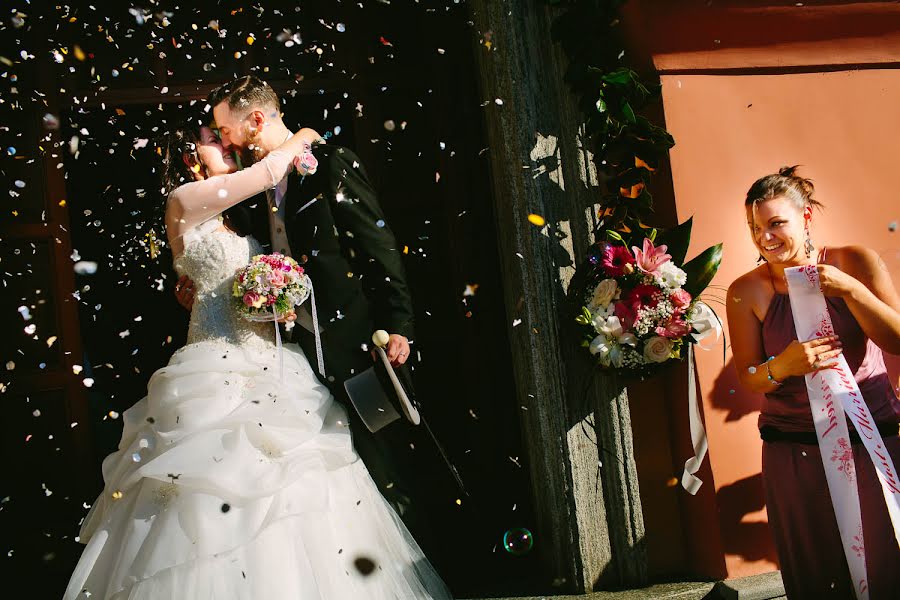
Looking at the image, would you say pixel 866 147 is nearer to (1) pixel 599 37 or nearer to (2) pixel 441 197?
(1) pixel 599 37

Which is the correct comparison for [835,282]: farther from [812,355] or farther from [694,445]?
[694,445]

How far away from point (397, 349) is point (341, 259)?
42 centimetres

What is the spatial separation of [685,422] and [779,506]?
52 cm

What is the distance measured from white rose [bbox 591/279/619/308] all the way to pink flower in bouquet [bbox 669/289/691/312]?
0.67 feet

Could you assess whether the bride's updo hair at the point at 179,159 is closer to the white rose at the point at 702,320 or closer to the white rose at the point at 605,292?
the white rose at the point at 605,292

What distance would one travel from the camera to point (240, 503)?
2.22 metres

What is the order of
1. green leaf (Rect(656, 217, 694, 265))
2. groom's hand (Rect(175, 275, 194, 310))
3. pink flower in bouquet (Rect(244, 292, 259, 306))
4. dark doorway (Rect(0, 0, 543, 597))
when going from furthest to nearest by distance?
dark doorway (Rect(0, 0, 543, 597)), groom's hand (Rect(175, 275, 194, 310)), green leaf (Rect(656, 217, 694, 265)), pink flower in bouquet (Rect(244, 292, 259, 306))

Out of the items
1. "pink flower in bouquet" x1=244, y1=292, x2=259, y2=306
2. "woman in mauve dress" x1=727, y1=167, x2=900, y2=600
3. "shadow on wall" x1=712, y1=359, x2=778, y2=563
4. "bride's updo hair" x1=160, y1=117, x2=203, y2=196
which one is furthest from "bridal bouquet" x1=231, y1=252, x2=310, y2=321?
"shadow on wall" x1=712, y1=359, x2=778, y2=563

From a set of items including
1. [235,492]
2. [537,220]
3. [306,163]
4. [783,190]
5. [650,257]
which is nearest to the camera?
[235,492]

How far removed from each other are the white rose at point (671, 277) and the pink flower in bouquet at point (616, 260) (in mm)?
118

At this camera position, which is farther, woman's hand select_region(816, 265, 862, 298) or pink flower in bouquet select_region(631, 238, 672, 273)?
pink flower in bouquet select_region(631, 238, 672, 273)

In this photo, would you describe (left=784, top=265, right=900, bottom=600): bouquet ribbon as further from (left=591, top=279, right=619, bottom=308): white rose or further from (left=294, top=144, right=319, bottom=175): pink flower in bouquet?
(left=294, top=144, right=319, bottom=175): pink flower in bouquet

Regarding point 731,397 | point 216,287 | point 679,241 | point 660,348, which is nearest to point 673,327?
point 660,348

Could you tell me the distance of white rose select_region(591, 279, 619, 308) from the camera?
104 inches
